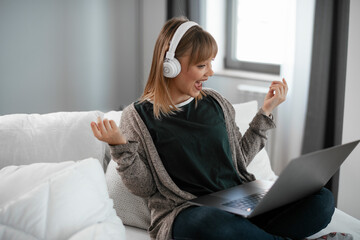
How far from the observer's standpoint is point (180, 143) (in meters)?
1.56

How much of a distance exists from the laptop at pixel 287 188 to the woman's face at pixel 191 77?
35 centimetres

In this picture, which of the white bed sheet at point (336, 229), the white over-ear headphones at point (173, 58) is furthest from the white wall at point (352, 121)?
the white over-ear headphones at point (173, 58)

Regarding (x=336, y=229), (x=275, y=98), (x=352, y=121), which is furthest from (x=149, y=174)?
(x=352, y=121)

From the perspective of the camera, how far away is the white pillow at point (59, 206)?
3.96ft

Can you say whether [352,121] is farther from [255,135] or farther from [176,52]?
[176,52]

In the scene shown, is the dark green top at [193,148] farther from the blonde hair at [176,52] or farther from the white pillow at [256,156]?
the white pillow at [256,156]

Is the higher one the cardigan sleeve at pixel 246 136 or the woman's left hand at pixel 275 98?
the woman's left hand at pixel 275 98

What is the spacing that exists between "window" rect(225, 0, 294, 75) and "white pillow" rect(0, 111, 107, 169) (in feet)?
4.75

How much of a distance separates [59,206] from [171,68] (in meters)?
0.57

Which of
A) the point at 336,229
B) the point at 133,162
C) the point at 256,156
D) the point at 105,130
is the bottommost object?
the point at 336,229

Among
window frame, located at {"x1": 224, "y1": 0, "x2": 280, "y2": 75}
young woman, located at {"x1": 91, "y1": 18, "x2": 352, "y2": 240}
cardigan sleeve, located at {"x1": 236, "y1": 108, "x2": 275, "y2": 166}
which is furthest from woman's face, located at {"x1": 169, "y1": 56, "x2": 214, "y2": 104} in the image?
window frame, located at {"x1": 224, "y1": 0, "x2": 280, "y2": 75}

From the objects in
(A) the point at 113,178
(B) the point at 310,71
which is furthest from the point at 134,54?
(A) the point at 113,178

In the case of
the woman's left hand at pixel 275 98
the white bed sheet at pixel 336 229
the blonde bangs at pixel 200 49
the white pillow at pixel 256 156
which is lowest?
the white bed sheet at pixel 336 229

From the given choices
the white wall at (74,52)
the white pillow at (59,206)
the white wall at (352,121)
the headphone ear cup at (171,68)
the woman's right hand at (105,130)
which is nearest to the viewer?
the white pillow at (59,206)
